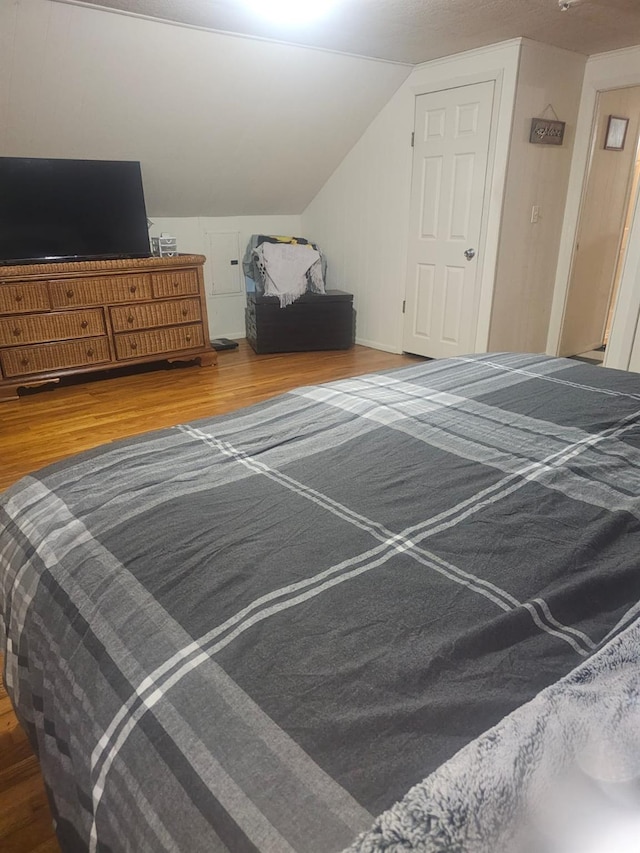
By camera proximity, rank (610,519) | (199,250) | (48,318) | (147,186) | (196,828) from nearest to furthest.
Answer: (196,828) → (610,519) → (48,318) → (147,186) → (199,250)

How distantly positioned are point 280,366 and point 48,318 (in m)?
1.74

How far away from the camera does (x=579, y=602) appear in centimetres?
83

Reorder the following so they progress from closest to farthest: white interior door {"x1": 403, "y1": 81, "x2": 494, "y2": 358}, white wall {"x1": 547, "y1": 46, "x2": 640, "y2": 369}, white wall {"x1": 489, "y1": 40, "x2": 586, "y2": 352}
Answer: white wall {"x1": 547, "y1": 46, "x2": 640, "y2": 369}, white wall {"x1": 489, "y1": 40, "x2": 586, "y2": 352}, white interior door {"x1": 403, "y1": 81, "x2": 494, "y2": 358}

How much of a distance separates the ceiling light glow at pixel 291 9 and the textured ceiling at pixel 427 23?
5 cm

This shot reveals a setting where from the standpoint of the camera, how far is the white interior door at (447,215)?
395 centimetres

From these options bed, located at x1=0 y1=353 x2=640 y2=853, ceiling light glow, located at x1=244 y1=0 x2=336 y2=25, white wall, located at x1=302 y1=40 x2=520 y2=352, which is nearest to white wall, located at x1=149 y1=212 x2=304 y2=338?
white wall, located at x1=302 y1=40 x2=520 y2=352

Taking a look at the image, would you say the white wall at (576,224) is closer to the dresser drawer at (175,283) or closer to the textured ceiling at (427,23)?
the textured ceiling at (427,23)

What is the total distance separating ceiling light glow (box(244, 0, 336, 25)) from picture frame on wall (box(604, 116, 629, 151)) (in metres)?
2.48

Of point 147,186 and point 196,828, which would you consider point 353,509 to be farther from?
point 147,186

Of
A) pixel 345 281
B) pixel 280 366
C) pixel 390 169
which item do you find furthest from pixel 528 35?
pixel 280 366

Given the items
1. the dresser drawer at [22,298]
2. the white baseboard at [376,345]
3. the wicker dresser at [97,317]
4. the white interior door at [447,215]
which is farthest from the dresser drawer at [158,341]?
the white interior door at [447,215]

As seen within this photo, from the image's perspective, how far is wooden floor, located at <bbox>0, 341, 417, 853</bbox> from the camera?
302 cm

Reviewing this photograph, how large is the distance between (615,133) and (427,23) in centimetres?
199

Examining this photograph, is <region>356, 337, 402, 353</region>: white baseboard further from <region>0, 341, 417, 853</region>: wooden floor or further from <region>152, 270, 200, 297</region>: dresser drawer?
<region>152, 270, 200, 297</region>: dresser drawer
